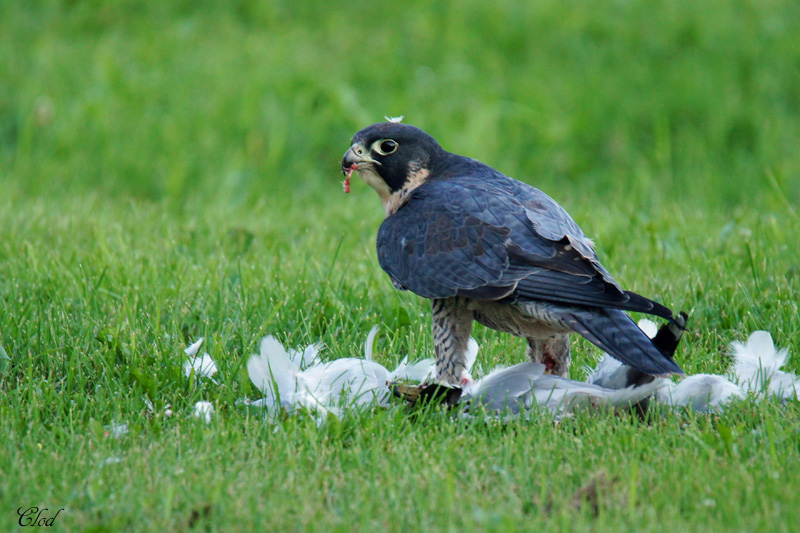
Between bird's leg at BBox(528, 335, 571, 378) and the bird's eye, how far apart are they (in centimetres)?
101

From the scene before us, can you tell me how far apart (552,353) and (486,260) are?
0.56 metres

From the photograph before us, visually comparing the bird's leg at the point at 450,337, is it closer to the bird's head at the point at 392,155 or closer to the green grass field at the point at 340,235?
the green grass field at the point at 340,235

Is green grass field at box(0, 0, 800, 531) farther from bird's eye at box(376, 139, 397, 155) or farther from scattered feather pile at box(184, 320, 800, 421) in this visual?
bird's eye at box(376, 139, 397, 155)

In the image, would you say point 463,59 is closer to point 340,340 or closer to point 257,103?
point 257,103

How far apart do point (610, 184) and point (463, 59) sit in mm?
2253

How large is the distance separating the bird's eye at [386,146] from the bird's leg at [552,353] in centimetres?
101

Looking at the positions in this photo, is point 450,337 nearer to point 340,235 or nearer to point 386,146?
A: point 386,146

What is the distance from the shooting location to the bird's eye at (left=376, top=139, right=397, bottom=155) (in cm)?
386

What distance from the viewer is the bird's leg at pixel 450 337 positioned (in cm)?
350

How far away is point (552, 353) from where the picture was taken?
144 inches

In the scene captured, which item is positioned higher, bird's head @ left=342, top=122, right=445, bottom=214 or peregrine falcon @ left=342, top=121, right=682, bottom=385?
bird's head @ left=342, top=122, right=445, bottom=214

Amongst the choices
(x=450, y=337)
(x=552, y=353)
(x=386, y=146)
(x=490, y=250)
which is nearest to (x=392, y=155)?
(x=386, y=146)

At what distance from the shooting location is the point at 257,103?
8211 mm

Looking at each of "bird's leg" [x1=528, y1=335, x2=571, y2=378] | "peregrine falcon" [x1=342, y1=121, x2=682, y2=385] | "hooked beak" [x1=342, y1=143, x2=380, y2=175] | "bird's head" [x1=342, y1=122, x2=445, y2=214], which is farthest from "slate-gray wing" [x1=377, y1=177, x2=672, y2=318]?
"bird's leg" [x1=528, y1=335, x2=571, y2=378]
